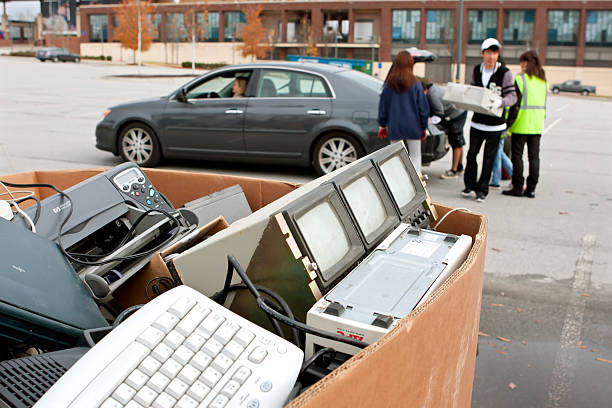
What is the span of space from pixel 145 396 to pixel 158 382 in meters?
0.04

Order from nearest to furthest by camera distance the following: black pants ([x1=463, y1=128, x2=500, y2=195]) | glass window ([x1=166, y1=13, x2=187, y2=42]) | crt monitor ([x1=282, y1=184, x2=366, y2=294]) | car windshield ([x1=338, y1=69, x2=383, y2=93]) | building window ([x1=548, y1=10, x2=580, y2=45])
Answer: crt monitor ([x1=282, y1=184, x2=366, y2=294]) < black pants ([x1=463, y1=128, x2=500, y2=195]) < car windshield ([x1=338, y1=69, x2=383, y2=93]) < building window ([x1=548, y1=10, x2=580, y2=45]) < glass window ([x1=166, y1=13, x2=187, y2=42])

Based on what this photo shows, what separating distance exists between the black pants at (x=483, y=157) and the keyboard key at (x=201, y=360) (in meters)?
6.61

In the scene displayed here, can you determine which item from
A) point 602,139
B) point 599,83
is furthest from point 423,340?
point 599,83

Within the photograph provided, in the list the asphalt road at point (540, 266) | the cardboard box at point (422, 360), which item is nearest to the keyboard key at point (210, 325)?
the cardboard box at point (422, 360)

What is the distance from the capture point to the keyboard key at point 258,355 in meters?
1.41

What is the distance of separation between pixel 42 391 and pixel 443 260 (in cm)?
124

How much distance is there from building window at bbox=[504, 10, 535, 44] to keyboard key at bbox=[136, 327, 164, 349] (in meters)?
67.4

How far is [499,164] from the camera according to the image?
28.3ft

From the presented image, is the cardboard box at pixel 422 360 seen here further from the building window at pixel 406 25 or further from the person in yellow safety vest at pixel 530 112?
the building window at pixel 406 25

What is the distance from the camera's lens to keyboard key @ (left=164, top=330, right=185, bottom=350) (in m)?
1.41

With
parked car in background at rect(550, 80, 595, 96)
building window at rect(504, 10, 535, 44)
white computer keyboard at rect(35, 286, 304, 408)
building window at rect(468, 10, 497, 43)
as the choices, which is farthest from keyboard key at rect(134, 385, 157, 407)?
building window at rect(468, 10, 497, 43)

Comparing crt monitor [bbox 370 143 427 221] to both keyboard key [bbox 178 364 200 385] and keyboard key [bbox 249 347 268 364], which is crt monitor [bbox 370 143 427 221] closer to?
keyboard key [bbox 249 347 268 364]

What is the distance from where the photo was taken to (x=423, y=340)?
5.00 ft

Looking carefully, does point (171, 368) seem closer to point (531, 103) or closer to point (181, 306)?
point (181, 306)
